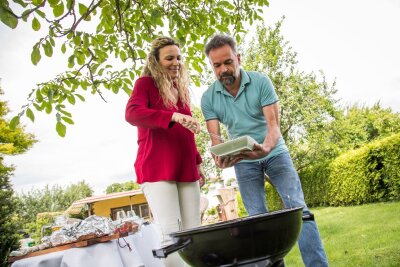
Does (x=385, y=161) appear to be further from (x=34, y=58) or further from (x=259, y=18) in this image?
(x=34, y=58)

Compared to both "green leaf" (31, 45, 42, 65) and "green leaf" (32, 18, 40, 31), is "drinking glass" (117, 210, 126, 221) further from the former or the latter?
"green leaf" (32, 18, 40, 31)

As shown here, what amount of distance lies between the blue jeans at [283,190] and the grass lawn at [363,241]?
1.76 meters

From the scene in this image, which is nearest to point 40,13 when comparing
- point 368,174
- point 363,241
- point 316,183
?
point 363,241

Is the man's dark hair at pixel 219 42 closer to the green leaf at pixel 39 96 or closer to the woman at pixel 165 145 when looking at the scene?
the woman at pixel 165 145

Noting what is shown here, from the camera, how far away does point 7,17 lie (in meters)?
1.55

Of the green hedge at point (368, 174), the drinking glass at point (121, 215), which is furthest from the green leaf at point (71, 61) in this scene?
the green hedge at point (368, 174)

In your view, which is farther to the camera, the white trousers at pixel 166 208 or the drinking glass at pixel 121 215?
the drinking glass at pixel 121 215

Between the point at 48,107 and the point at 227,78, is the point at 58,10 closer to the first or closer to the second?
the point at 48,107

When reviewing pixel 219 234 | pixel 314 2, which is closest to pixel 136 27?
pixel 219 234

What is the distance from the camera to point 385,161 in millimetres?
7754

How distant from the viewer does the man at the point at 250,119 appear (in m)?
1.98

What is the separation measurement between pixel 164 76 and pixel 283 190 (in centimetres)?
98

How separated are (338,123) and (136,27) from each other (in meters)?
9.99

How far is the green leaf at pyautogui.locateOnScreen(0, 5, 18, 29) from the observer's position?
60.1 inches
